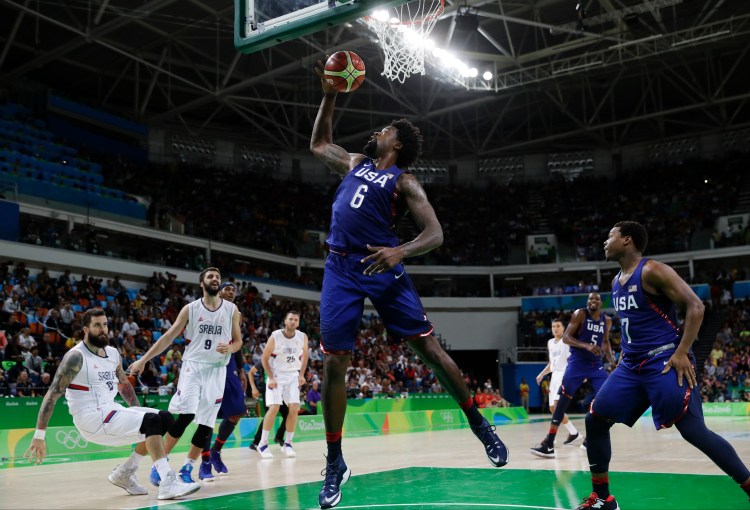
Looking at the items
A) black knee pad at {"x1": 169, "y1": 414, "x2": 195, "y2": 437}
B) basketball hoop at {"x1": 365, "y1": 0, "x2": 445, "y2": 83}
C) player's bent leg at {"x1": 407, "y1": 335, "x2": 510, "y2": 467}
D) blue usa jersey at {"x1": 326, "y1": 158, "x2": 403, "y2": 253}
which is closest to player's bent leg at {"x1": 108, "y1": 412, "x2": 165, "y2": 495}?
black knee pad at {"x1": 169, "y1": 414, "x2": 195, "y2": 437}

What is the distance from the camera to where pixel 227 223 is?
3256cm

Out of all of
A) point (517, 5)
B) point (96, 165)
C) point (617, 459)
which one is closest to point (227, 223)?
point (96, 165)

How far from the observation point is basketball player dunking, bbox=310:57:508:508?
15.6 feet

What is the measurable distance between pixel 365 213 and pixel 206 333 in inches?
141

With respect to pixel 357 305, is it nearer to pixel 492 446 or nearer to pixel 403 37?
pixel 492 446

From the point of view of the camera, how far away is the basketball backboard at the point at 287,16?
7.53 metres

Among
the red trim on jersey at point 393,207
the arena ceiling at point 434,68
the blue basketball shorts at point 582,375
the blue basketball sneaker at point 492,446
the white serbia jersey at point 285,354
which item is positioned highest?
the arena ceiling at point 434,68

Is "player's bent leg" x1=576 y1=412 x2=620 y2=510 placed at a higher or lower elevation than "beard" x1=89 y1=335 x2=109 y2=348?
lower

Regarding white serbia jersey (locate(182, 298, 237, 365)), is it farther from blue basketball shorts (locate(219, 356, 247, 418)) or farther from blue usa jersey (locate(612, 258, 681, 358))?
blue usa jersey (locate(612, 258, 681, 358))

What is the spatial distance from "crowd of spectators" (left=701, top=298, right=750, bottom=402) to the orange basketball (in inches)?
975

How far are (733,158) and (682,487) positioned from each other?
35.8 m

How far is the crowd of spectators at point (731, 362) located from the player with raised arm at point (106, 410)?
2412 centimetres

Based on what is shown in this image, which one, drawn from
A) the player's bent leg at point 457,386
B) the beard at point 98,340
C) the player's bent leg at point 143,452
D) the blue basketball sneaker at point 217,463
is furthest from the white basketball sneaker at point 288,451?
the player's bent leg at point 457,386

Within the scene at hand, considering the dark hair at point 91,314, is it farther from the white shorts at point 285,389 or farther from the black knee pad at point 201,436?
the white shorts at point 285,389
